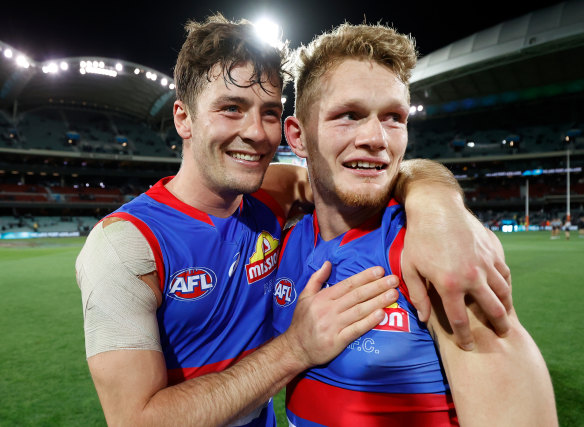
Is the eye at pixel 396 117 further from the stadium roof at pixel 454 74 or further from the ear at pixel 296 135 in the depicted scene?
the stadium roof at pixel 454 74

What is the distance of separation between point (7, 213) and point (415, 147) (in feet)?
171

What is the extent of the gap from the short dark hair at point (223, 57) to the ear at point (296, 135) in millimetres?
241

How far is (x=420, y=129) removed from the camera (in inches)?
2103

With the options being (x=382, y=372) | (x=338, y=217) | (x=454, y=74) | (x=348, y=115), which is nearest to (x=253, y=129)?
(x=348, y=115)

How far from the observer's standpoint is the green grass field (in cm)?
333

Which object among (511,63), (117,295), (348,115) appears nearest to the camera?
(117,295)

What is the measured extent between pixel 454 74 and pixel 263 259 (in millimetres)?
39660

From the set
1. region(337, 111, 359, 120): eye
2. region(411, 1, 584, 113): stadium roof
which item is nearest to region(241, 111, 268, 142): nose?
region(337, 111, 359, 120): eye

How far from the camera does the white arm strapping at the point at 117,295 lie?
4.91 ft

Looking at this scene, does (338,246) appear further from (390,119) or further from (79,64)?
(79,64)

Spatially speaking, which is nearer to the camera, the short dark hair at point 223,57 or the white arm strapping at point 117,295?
the white arm strapping at point 117,295

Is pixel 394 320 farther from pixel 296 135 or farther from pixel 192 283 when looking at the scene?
pixel 296 135

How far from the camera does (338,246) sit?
176cm

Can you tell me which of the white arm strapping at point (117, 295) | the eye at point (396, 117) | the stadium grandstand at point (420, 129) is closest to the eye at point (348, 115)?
the eye at point (396, 117)
